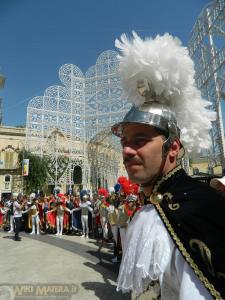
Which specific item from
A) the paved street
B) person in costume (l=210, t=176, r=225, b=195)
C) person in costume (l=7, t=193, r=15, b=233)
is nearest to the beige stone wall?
person in costume (l=7, t=193, r=15, b=233)

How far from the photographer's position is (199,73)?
1363cm

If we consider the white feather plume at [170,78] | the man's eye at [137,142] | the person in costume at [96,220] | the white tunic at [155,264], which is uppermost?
the white feather plume at [170,78]

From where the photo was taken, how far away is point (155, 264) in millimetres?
1234

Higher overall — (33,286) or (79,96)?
(79,96)

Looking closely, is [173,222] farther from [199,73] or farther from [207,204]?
[199,73]

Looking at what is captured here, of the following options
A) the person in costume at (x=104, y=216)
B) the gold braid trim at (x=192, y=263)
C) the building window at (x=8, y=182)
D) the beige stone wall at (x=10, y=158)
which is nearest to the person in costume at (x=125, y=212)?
the person in costume at (x=104, y=216)

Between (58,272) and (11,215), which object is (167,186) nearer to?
(58,272)

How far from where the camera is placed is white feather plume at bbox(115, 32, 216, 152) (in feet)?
5.62

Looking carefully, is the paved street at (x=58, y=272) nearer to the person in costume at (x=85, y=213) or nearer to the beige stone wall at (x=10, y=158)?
the person in costume at (x=85, y=213)

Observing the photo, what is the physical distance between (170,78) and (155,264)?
1.09 metres

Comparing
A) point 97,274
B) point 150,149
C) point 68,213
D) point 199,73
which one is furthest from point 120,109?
point 150,149

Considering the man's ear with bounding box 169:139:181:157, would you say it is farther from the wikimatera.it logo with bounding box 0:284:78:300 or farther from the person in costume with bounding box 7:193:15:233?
the person in costume with bounding box 7:193:15:233

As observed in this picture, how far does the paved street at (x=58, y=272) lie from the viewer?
4.75 m

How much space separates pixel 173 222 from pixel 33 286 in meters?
4.70
